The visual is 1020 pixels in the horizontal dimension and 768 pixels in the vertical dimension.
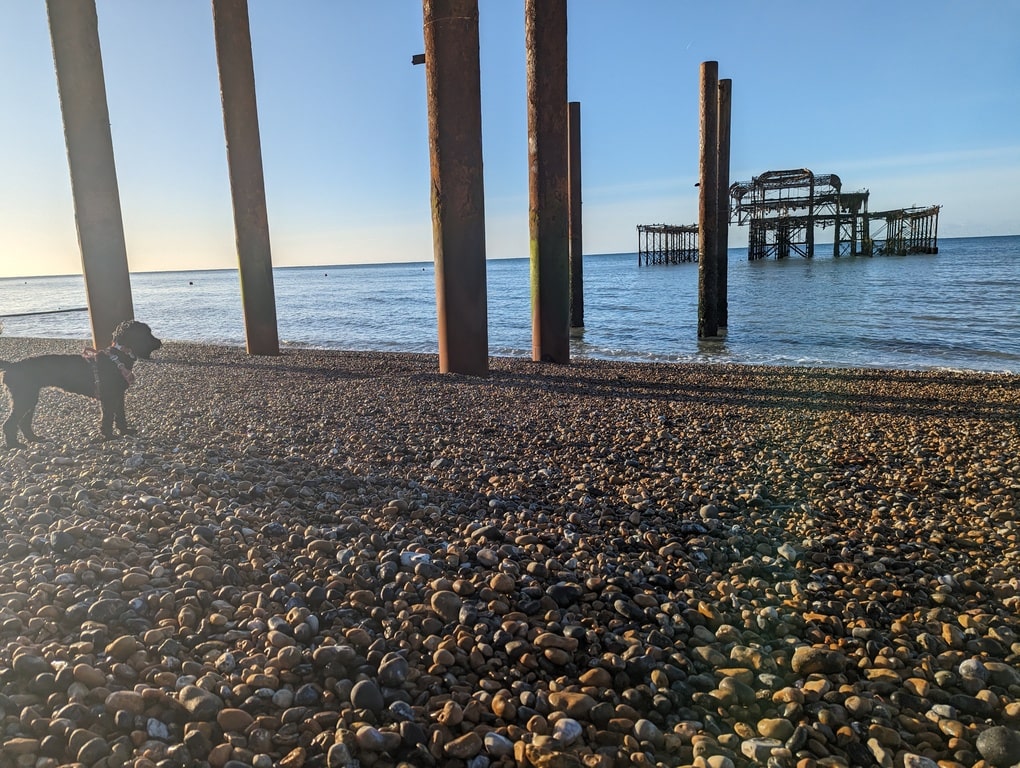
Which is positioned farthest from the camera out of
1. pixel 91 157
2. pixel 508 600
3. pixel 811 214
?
pixel 811 214

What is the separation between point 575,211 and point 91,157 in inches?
361

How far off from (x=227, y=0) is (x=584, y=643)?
10.4 meters

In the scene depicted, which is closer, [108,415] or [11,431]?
[11,431]

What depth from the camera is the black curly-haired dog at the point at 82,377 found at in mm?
4707

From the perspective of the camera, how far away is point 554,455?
16.0 feet

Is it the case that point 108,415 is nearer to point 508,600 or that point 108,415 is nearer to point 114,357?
point 114,357

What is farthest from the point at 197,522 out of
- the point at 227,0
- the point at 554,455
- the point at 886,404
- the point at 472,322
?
the point at 227,0

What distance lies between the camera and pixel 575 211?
14227mm

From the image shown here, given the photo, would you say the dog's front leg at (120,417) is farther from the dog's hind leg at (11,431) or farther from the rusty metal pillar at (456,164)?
the rusty metal pillar at (456,164)

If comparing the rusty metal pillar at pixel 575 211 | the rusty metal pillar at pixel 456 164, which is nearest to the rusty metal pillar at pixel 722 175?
the rusty metal pillar at pixel 575 211

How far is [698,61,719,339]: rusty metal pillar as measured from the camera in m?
11.6

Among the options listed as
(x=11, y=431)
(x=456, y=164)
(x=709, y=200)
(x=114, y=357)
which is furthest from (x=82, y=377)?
(x=709, y=200)

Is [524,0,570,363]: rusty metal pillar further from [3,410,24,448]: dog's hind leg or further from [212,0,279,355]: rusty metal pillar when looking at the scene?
[3,410,24,448]: dog's hind leg

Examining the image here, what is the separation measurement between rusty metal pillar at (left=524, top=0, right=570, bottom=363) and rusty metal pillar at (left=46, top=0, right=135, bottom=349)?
5.49 m
